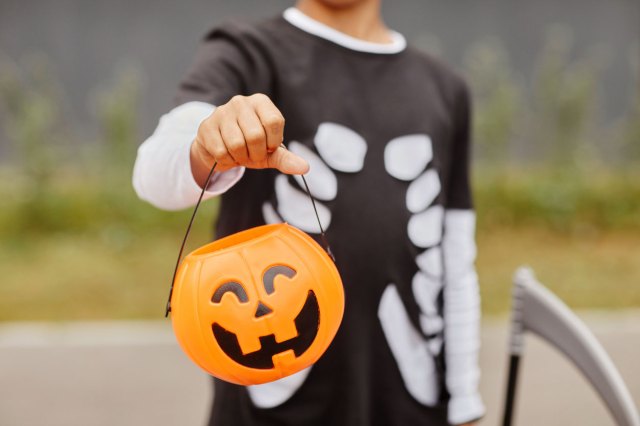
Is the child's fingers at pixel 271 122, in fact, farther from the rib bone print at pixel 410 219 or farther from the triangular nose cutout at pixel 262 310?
the rib bone print at pixel 410 219

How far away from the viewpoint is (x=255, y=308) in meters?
0.73

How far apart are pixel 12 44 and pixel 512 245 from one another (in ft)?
11.2

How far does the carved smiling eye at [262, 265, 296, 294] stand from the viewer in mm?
737

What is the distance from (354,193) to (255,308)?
432 millimetres

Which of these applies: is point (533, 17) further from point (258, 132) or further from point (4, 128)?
point (258, 132)

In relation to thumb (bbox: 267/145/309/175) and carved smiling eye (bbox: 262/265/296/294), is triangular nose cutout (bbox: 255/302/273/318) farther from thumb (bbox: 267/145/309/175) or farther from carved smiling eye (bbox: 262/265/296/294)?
thumb (bbox: 267/145/309/175)

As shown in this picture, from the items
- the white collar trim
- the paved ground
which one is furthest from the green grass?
the white collar trim

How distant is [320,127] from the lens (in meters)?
1.11

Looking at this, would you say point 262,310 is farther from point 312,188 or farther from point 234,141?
point 312,188

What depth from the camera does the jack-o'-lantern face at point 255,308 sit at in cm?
73

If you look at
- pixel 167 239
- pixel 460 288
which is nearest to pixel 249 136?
pixel 460 288

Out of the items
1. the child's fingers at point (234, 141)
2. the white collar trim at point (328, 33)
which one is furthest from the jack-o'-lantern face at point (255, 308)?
the white collar trim at point (328, 33)

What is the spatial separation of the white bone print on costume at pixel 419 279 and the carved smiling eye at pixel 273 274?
427mm

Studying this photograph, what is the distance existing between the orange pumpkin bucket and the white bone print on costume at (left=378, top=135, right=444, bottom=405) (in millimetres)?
406
